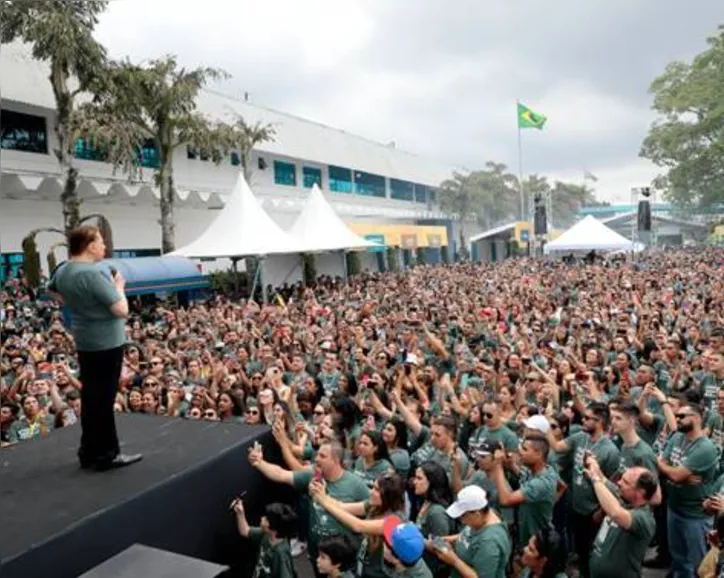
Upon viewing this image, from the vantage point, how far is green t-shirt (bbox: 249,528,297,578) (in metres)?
3.44

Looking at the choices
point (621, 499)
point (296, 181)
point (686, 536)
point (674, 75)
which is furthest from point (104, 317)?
point (674, 75)

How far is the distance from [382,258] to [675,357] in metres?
29.1

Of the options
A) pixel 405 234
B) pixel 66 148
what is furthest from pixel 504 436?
pixel 405 234

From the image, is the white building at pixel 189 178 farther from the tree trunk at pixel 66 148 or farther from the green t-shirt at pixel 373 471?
the green t-shirt at pixel 373 471

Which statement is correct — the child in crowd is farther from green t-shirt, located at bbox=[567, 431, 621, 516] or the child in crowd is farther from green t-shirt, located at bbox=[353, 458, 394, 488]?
green t-shirt, located at bbox=[567, 431, 621, 516]

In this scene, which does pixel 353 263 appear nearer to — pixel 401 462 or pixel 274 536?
pixel 401 462

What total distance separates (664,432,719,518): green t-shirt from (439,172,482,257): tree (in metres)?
46.3

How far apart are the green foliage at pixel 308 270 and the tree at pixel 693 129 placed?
2354 centimetres

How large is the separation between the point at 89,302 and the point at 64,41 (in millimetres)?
14824

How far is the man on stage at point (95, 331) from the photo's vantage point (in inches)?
116

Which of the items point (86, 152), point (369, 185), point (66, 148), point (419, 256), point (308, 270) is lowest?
point (308, 270)

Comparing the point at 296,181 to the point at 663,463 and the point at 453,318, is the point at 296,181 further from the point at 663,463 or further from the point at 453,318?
the point at 663,463

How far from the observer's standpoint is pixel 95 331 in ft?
9.96

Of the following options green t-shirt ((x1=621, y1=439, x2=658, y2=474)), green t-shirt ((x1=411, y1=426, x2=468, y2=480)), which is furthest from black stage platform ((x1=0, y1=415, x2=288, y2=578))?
green t-shirt ((x1=621, y1=439, x2=658, y2=474))
